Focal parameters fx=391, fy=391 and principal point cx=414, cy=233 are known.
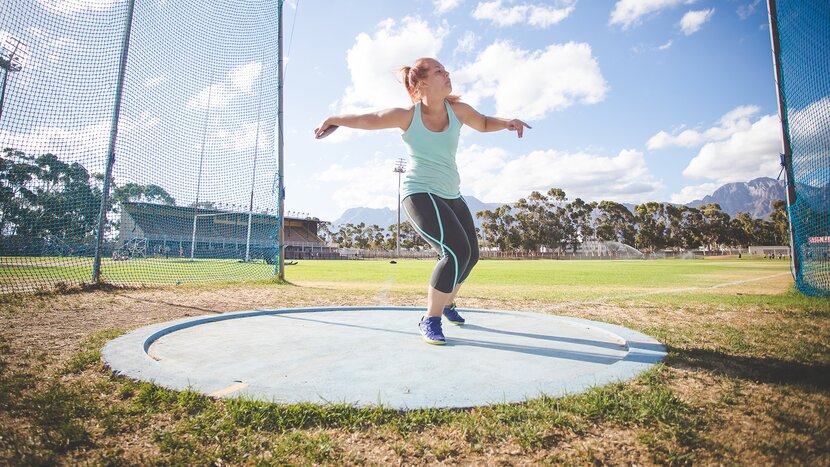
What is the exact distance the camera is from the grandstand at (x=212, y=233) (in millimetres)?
12125

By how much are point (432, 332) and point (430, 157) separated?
58.2 inches

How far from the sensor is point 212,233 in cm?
3197

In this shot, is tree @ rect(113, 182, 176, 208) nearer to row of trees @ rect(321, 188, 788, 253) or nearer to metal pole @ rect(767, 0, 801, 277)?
metal pole @ rect(767, 0, 801, 277)

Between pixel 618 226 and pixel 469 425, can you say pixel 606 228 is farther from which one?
pixel 469 425

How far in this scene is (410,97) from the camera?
3.65 metres

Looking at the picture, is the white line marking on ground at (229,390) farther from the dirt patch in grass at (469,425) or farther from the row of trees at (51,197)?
the row of trees at (51,197)

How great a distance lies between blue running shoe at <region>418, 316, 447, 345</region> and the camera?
10.1 ft

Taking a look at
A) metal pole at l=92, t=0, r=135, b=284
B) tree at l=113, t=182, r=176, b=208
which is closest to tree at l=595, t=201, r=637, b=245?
tree at l=113, t=182, r=176, b=208

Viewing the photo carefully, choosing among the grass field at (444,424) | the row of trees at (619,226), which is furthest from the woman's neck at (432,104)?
the row of trees at (619,226)

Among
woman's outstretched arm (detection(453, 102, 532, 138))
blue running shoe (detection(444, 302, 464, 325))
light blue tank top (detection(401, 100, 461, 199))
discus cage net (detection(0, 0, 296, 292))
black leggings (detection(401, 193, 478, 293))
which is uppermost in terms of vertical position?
discus cage net (detection(0, 0, 296, 292))

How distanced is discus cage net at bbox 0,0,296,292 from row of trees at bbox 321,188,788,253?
245 ft

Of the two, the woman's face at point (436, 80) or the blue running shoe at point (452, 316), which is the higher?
the woman's face at point (436, 80)

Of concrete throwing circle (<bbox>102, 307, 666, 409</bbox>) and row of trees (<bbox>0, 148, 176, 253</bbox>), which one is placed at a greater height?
row of trees (<bbox>0, 148, 176, 253</bbox>)

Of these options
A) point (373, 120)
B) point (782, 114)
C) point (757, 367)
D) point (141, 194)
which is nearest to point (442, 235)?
point (373, 120)
